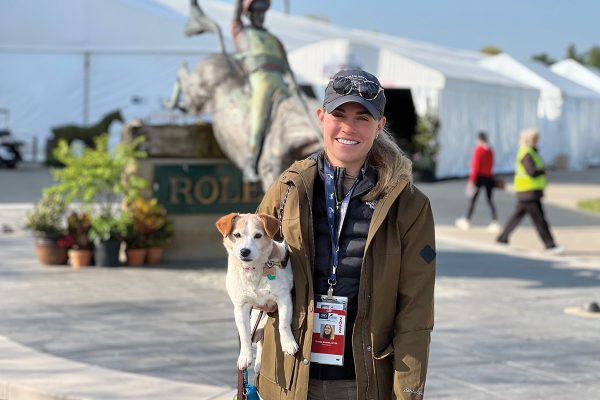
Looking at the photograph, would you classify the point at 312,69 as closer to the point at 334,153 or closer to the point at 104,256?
the point at 104,256

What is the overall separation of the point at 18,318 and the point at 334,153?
634cm

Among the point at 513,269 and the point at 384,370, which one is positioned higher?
the point at 384,370

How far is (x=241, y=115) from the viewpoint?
1247 cm

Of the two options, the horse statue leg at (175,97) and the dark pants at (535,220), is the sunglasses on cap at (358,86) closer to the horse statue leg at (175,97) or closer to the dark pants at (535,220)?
the horse statue leg at (175,97)

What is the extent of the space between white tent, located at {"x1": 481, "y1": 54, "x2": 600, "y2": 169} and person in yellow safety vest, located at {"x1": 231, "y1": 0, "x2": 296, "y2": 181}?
27.5 m

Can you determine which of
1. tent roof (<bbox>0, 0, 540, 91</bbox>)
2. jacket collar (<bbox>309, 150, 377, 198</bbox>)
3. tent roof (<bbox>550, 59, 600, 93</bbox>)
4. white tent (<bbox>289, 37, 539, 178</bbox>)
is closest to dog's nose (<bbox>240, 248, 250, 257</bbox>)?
jacket collar (<bbox>309, 150, 377, 198</bbox>)

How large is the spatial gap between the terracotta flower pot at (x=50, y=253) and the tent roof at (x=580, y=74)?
41060 mm

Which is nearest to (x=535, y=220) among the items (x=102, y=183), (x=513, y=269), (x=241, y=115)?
(x=513, y=269)

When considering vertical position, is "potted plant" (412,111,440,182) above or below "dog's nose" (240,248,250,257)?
below

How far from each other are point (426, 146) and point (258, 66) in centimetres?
1896

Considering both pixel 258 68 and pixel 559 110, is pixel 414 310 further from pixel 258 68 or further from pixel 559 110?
pixel 559 110

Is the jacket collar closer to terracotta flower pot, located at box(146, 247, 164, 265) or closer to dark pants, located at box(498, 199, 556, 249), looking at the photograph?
terracotta flower pot, located at box(146, 247, 164, 265)

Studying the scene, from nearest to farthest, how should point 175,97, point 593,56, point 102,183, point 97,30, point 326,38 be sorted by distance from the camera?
point 102,183 → point 175,97 → point 97,30 → point 326,38 → point 593,56

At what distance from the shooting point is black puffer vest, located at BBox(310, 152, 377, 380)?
3764 mm
